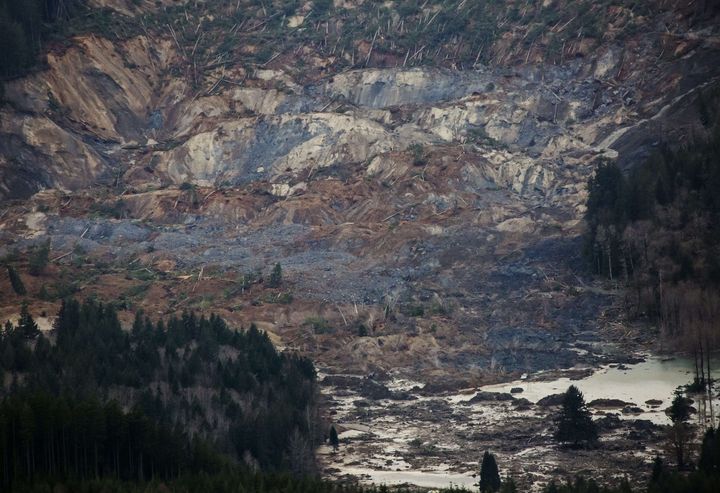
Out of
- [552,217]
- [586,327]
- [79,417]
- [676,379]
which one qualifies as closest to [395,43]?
[552,217]

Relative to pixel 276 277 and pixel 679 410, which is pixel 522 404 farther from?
pixel 276 277

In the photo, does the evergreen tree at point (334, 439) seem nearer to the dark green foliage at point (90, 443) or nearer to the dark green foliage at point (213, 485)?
the dark green foliage at point (90, 443)

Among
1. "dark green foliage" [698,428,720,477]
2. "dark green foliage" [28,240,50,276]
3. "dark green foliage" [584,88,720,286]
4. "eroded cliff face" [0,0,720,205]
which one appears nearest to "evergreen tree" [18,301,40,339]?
"dark green foliage" [28,240,50,276]

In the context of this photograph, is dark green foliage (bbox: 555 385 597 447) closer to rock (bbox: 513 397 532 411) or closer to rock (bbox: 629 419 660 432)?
rock (bbox: 629 419 660 432)

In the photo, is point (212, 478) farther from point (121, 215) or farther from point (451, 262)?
point (121, 215)

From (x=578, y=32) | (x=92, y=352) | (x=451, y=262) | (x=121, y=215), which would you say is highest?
(x=578, y=32)

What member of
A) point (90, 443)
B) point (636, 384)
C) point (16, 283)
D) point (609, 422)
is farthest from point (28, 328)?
point (636, 384)
